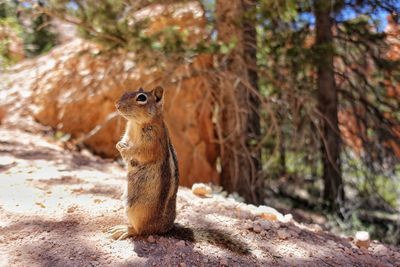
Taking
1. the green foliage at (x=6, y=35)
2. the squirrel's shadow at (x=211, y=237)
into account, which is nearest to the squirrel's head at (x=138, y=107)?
the squirrel's shadow at (x=211, y=237)

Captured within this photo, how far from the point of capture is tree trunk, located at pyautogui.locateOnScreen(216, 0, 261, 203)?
19.4 ft

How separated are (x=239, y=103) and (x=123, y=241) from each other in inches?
146

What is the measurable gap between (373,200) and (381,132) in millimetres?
1328

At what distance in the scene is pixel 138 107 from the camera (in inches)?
119

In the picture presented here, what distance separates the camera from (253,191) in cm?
653

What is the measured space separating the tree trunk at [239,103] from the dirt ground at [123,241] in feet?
6.74

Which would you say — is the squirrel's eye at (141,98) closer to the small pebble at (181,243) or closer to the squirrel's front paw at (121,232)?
the squirrel's front paw at (121,232)

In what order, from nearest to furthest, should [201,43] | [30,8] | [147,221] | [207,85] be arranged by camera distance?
[147,221] < [201,43] < [30,8] < [207,85]

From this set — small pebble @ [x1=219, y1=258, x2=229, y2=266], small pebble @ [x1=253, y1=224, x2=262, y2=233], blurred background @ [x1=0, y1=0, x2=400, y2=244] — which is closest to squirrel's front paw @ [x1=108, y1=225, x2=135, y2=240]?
small pebble @ [x1=219, y1=258, x2=229, y2=266]

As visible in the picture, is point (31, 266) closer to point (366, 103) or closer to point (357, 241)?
point (357, 241)

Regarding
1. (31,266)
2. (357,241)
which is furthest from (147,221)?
(357,241)

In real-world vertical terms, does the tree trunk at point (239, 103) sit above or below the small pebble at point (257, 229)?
above

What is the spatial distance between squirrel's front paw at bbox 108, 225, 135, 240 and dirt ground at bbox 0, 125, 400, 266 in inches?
1.7

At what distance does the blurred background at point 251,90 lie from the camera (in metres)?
5.70
